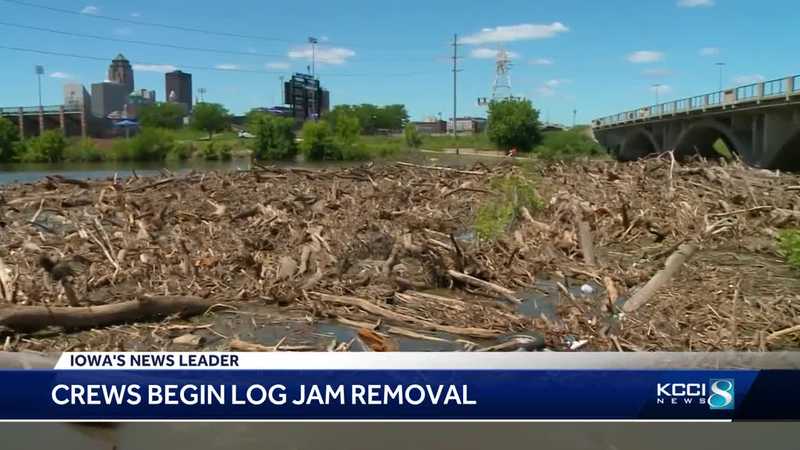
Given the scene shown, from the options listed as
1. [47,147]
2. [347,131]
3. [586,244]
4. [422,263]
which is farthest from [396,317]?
[347,131]

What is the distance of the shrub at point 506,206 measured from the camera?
956 centimetres

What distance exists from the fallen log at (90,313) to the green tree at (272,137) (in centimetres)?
5445

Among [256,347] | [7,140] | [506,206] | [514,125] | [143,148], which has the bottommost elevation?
[256,347]

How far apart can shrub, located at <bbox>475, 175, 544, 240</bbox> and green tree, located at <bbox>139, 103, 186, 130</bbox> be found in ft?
195

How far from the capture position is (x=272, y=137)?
61.1m

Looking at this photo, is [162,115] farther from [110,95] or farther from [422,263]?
[422,263]

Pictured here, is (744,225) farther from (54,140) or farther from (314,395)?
(54,140)

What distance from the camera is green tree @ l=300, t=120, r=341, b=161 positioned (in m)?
58.6

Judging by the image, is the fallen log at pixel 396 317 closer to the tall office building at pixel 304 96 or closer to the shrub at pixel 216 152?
the shrub at pixel 216 152

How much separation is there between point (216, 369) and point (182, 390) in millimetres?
167

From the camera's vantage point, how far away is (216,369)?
296 cm

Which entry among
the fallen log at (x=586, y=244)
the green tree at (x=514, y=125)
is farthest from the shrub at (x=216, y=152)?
the fallen log at (x=586, y=244)

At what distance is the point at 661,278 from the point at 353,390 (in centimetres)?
515
